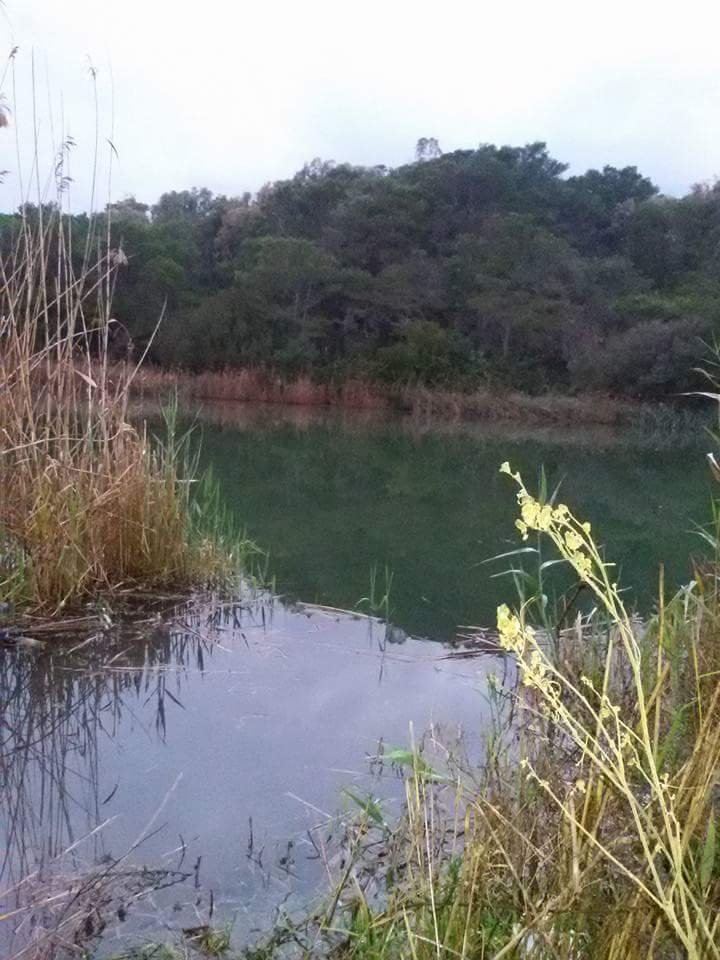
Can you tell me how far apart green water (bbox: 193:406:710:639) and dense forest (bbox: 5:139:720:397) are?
5.08 m

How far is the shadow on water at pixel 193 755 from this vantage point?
122 centimetres

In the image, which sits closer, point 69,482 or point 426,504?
point 69,482

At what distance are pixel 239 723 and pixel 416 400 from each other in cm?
1339

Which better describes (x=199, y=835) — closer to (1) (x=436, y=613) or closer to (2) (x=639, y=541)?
(1) (x=436, y=613)

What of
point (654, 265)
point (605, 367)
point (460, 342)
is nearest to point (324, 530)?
point (605, 367)

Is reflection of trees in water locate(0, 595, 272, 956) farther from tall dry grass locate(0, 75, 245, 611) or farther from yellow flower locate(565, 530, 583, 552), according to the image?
yellow flower locate(565, 530, 583, 552)

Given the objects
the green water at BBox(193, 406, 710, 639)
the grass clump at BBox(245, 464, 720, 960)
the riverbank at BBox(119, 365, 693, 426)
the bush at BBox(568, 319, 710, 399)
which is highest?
the bush at BBox(568, 319, 710, 399)

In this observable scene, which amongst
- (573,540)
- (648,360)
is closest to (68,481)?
(573,540)

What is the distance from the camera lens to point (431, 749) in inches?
68.1

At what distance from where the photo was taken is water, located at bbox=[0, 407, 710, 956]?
1.30 metres

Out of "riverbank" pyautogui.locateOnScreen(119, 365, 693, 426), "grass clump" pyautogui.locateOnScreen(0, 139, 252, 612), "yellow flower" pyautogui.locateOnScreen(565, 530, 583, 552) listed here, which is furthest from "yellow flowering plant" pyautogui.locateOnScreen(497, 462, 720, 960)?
"riverbank" pyautogui.locateOnScreen(119, 365, 693, 426)

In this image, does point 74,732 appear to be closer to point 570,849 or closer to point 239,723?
point 239,723

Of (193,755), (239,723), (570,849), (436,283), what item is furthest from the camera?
(436,283)

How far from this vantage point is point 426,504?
579cm
